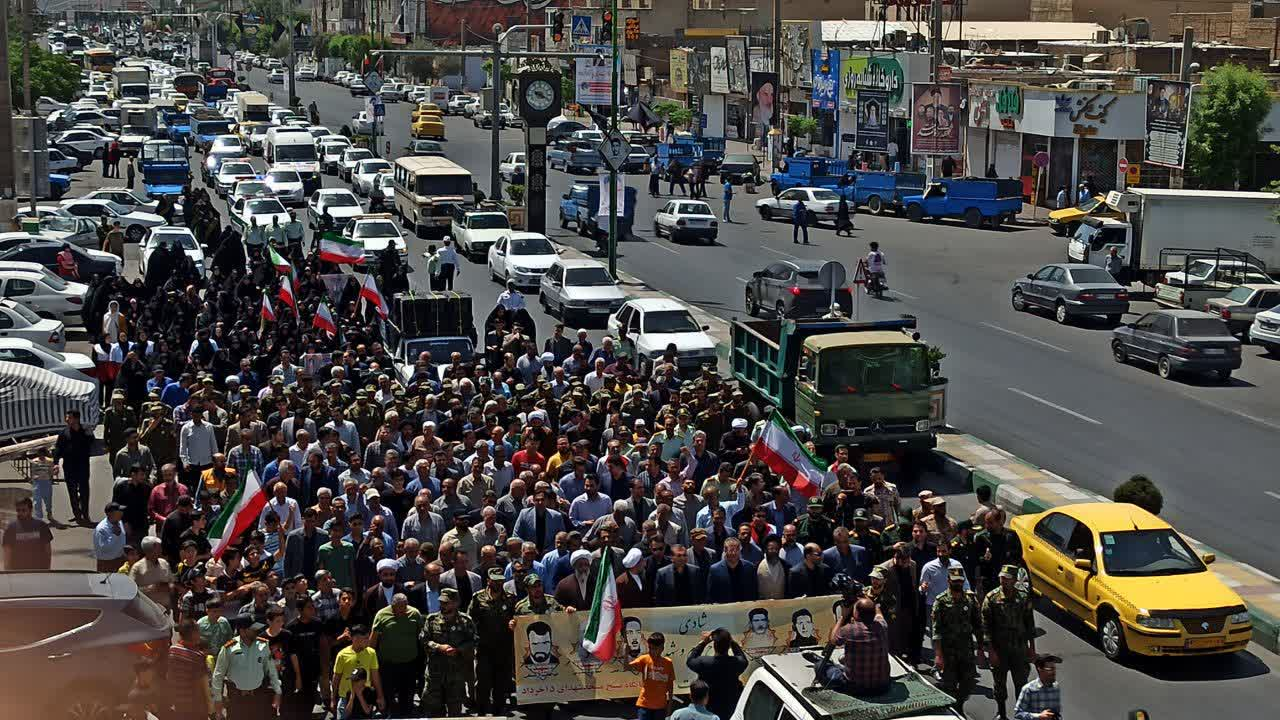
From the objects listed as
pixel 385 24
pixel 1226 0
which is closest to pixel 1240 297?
pixel 1226 0

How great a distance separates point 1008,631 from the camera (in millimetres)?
14109

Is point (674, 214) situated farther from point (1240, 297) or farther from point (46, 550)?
point (46, 550)

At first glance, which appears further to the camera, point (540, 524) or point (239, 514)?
point (540, 524)

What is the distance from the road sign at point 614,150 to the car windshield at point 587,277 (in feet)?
20.0

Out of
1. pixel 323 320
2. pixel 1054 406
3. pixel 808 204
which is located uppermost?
pixel 808 204

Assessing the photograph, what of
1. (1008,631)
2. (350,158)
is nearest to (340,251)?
(1008,631)

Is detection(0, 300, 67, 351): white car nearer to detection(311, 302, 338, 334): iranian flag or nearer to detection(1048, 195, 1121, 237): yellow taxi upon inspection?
detection(311, 302, 338, 334): iranian flag

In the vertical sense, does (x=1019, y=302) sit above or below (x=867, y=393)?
below

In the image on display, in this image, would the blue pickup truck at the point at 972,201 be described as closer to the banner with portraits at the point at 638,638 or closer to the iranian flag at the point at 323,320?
the iranian flag at the point at 323,320

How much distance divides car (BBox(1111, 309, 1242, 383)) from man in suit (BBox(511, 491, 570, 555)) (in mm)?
18882

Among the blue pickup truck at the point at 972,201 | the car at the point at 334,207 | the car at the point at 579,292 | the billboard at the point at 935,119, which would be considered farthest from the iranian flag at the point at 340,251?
the billboard at the point at 935,119

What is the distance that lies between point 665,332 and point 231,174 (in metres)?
32.5

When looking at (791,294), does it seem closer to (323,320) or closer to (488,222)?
(488,222)

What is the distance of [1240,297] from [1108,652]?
73.8 feet
